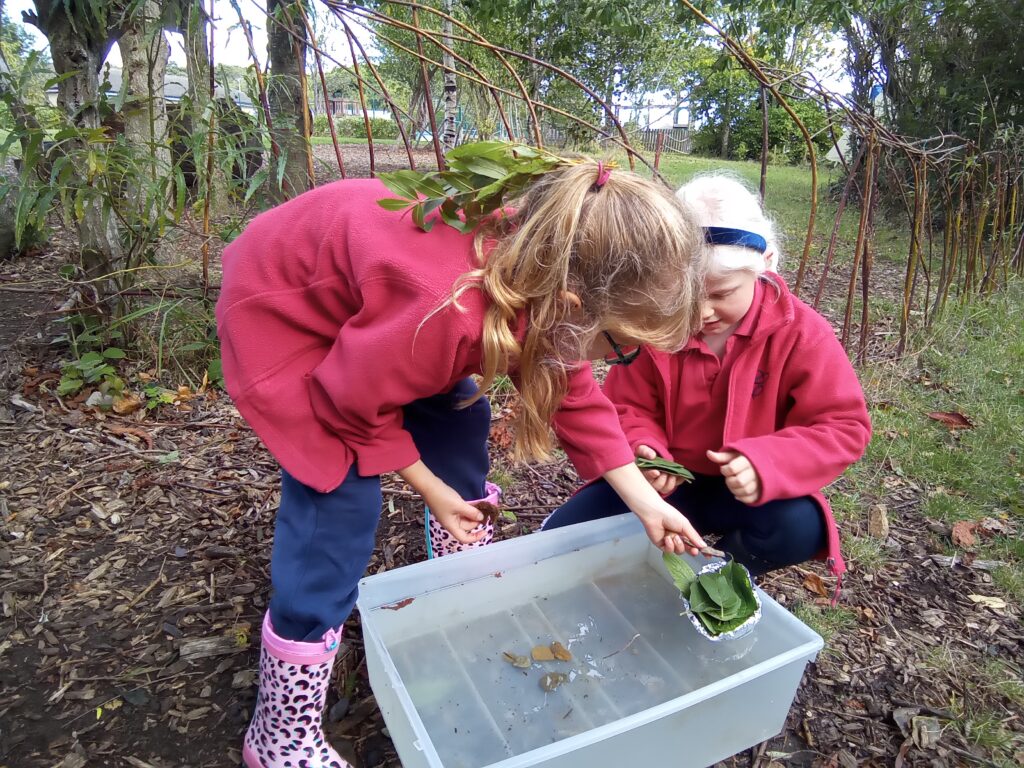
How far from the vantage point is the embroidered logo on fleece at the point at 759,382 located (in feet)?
5.20

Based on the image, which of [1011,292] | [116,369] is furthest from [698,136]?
[116,369]

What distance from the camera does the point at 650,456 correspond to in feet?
5.19

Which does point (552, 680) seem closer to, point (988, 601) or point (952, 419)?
point (988, 601)

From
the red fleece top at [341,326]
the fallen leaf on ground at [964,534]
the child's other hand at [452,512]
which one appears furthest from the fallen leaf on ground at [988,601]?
the red fleece top at [341,326]

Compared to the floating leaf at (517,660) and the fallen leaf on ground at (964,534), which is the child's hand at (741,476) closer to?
the floating leaf at (517,660)

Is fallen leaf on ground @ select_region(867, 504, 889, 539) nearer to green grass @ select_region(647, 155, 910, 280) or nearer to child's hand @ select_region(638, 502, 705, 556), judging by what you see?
child's hand @ select_region(638, 502, 705, 556)

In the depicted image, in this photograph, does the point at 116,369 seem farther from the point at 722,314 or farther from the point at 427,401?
the point at 722,314

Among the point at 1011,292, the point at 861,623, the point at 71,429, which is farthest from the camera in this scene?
the point at 1011,292

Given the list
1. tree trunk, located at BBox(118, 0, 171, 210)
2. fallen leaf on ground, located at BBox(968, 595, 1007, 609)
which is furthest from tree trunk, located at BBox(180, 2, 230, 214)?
fallen leaf on ground, located at BBox(968, 595, 1007, 609)

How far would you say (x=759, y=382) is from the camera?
1.59m

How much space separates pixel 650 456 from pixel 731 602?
0.35 m

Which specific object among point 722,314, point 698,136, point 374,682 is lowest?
point 374,682

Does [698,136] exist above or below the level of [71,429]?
above

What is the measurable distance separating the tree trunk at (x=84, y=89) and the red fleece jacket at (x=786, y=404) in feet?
6.20
